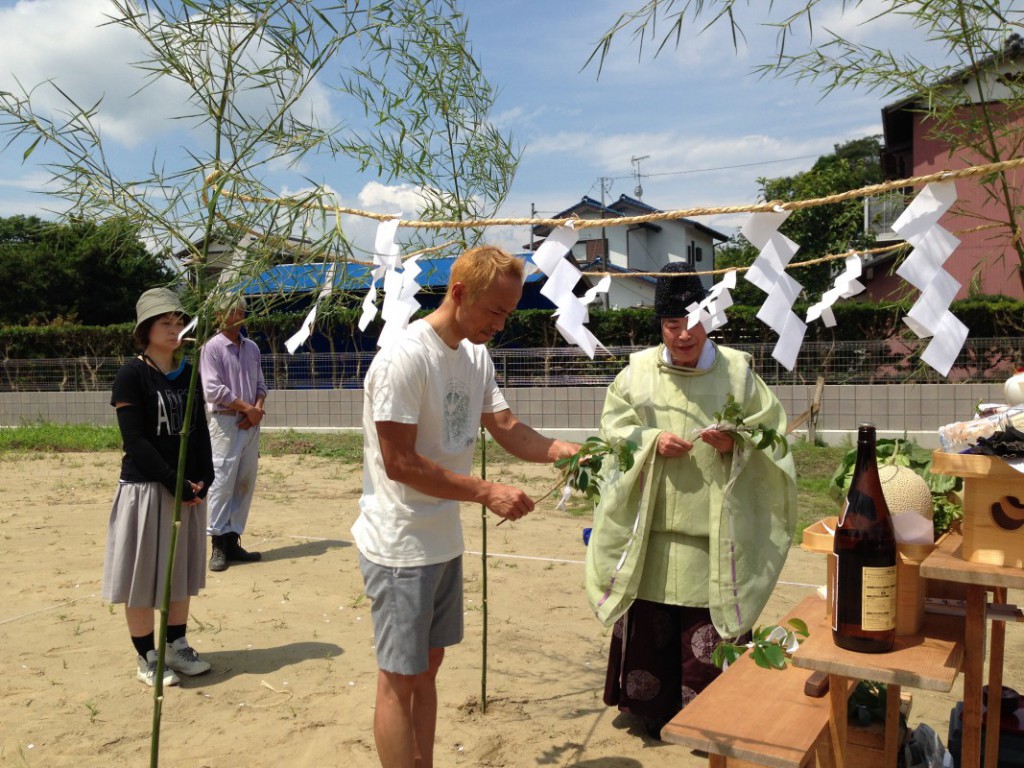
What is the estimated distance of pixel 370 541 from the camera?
247cm

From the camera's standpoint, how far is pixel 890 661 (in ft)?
5.71

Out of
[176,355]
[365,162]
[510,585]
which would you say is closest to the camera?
[365,162]

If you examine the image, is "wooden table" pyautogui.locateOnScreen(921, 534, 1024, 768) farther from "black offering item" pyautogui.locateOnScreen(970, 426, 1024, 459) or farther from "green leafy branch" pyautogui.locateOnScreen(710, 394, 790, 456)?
"green leafy branch" pyautogui.locateOnScreen(710, 394, 790, 456)

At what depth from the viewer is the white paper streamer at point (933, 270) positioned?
6.08 feet

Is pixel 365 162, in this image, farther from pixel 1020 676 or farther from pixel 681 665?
pixel 1020 676

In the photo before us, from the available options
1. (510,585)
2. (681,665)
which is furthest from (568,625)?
(681,665)

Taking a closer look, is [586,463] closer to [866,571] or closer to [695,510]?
[866,571]

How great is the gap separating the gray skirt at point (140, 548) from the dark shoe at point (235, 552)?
7.12 feet

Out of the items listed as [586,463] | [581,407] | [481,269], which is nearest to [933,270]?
[586,463]

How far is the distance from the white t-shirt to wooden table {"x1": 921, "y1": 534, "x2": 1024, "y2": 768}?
1302 mm

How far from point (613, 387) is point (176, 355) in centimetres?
216

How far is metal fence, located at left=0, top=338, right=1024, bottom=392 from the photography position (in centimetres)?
1114

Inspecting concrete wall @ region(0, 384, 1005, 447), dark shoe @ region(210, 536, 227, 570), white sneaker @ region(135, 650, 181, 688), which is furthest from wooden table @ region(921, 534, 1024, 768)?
concrete wall @ region(0, 384, 1005, 447)

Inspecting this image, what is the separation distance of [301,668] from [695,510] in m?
2.10
